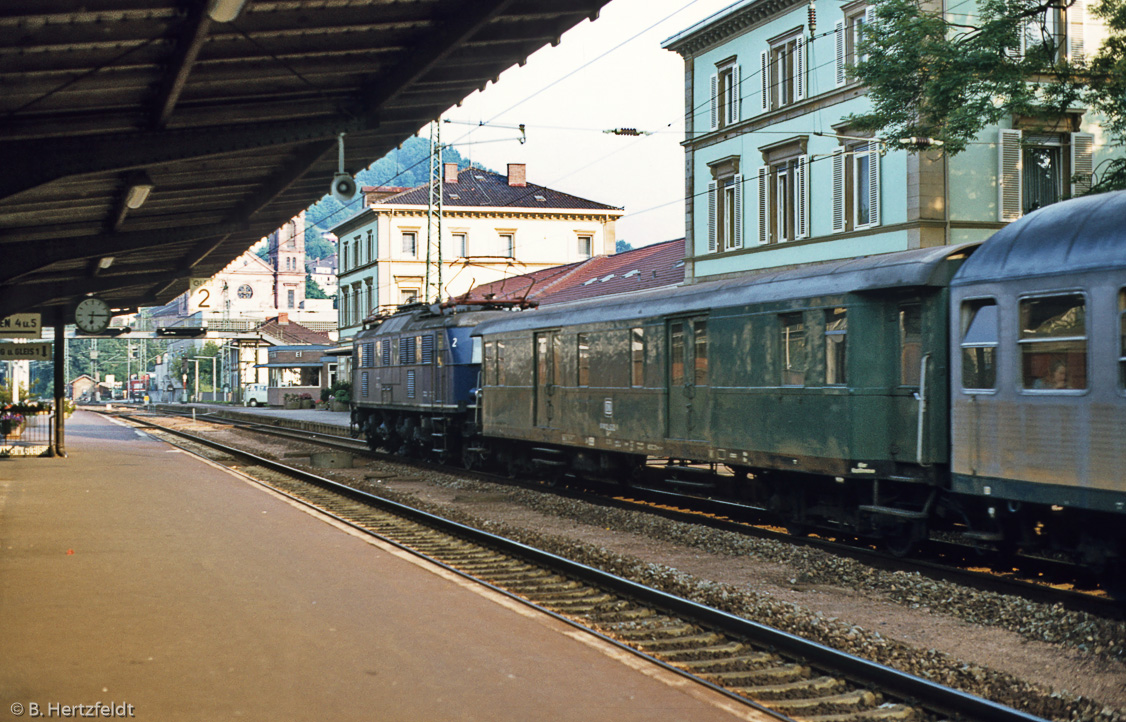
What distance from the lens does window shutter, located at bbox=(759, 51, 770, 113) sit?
31.0 meters

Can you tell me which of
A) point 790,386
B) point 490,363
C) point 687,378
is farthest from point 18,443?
point 790,386

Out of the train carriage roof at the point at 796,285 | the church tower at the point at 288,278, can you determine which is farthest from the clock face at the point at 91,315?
the church tower at the point at 288,278

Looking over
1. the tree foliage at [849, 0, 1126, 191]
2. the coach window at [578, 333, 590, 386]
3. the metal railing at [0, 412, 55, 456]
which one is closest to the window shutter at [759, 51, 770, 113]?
the tree foliage at [849, 0, 1126, 191]

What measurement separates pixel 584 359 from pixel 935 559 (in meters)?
7.64

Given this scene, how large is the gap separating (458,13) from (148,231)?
10.0m

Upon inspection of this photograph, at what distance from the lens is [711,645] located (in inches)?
310

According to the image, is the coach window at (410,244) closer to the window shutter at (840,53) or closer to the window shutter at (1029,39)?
the window shutter at (840,53)

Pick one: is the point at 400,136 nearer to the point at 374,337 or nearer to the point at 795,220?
the point at 374,337

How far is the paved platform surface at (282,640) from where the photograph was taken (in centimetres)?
584

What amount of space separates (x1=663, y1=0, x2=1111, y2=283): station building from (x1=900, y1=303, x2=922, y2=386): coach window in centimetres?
1159

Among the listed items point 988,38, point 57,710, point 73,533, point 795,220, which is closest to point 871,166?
point 795,220

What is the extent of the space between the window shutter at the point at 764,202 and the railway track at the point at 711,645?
20.2m

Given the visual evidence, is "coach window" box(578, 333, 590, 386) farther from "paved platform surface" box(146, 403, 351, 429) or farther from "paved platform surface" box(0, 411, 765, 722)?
"paved platform surface" box(146, 403, 351, 429)

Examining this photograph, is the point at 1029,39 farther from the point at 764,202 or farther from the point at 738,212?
the point at 738,212
